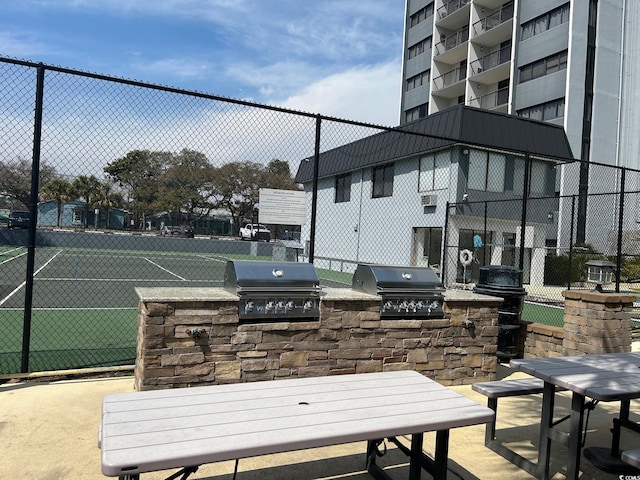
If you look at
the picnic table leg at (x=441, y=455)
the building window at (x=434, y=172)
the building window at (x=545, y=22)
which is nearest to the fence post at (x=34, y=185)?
the picnic table leg at (x=441, y=455)

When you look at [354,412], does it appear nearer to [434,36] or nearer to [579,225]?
[579,225]

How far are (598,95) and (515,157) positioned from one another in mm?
10845

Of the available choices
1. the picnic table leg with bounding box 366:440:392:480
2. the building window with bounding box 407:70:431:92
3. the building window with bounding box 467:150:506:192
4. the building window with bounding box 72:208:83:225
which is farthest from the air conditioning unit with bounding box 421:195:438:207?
the building window with bounding box 407:70:431:92

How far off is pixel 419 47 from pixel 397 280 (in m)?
35.1

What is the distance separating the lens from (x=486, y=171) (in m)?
17.4

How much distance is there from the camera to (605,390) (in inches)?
107

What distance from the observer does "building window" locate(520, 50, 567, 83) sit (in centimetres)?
2494

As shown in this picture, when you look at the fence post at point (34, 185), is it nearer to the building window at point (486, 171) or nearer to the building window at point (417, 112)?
the building window at point (486, 171)

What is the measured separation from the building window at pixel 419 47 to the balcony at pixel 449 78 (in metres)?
3.42

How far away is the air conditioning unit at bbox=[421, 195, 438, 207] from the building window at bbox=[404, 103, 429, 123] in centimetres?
1787

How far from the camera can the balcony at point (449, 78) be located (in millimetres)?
31875

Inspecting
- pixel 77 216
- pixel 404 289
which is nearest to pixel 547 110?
pixel 77 216

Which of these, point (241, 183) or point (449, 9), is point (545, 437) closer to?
point (241, 183)

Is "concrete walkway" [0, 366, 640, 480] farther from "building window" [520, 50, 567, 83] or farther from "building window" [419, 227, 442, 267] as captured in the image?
"building window" [520, 50, 567, 83]
